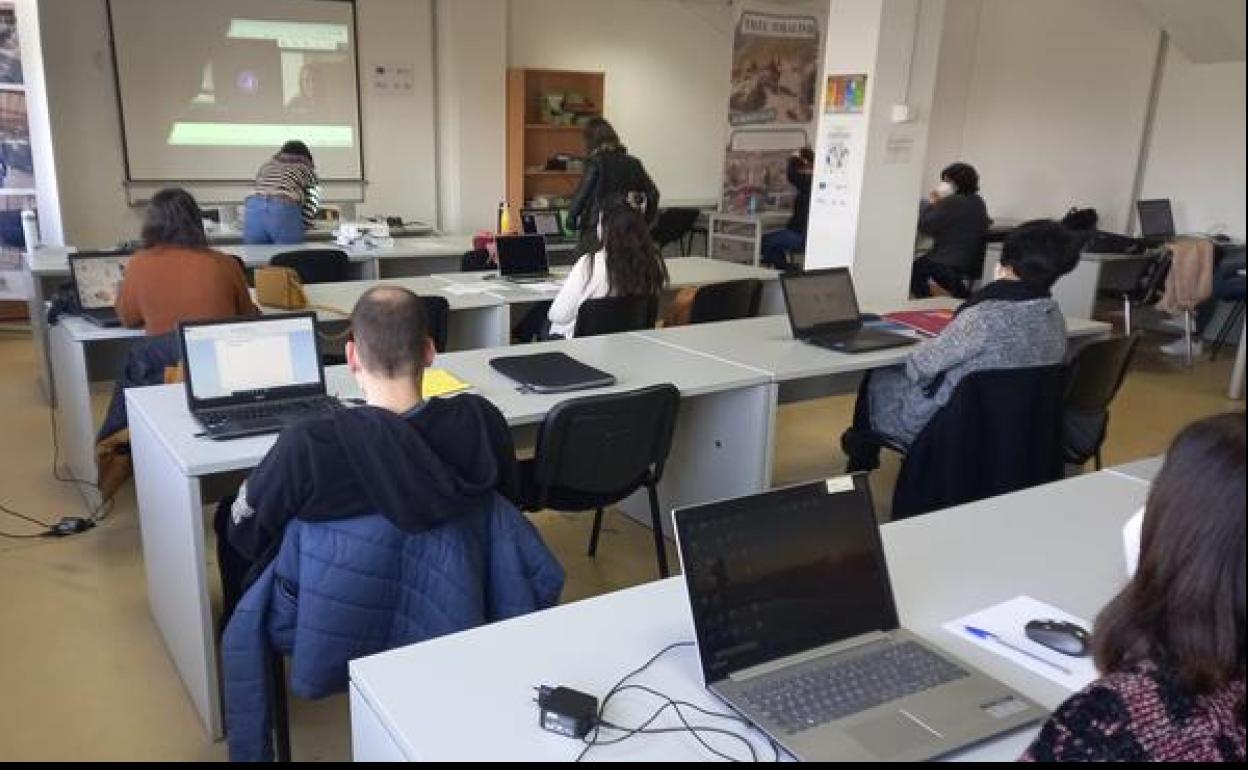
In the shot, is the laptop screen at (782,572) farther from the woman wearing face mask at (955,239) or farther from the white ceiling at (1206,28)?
the woman wearing face mask at (955,239)

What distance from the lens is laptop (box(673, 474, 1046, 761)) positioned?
121 cm

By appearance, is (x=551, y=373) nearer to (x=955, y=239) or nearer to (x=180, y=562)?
(x=180, y=562)

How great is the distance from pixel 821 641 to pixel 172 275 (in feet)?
9.10

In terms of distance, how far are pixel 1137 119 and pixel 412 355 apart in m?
Answer: 1.41

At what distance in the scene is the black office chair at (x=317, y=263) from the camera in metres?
4.74

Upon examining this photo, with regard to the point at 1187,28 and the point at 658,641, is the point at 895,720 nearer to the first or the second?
the point at 658,641

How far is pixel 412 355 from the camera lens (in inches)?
73.8

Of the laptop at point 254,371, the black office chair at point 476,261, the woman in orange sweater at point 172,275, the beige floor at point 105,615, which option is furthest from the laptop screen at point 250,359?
the black office chair at point 476,261

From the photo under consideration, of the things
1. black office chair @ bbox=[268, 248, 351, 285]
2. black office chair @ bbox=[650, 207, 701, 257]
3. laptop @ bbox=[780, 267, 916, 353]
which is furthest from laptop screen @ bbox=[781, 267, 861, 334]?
black office chair @ bbox=[650, 207, 701, 257]

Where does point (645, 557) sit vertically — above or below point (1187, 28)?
below

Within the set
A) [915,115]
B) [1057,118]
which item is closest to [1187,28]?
[1057,118]

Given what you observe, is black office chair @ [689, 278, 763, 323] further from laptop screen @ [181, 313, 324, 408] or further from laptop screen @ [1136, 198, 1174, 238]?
laptop screen @ [181, 313, 324, 408]

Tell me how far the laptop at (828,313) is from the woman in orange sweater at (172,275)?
6.46 feet

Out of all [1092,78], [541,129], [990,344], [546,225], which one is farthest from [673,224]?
[1092,78]
